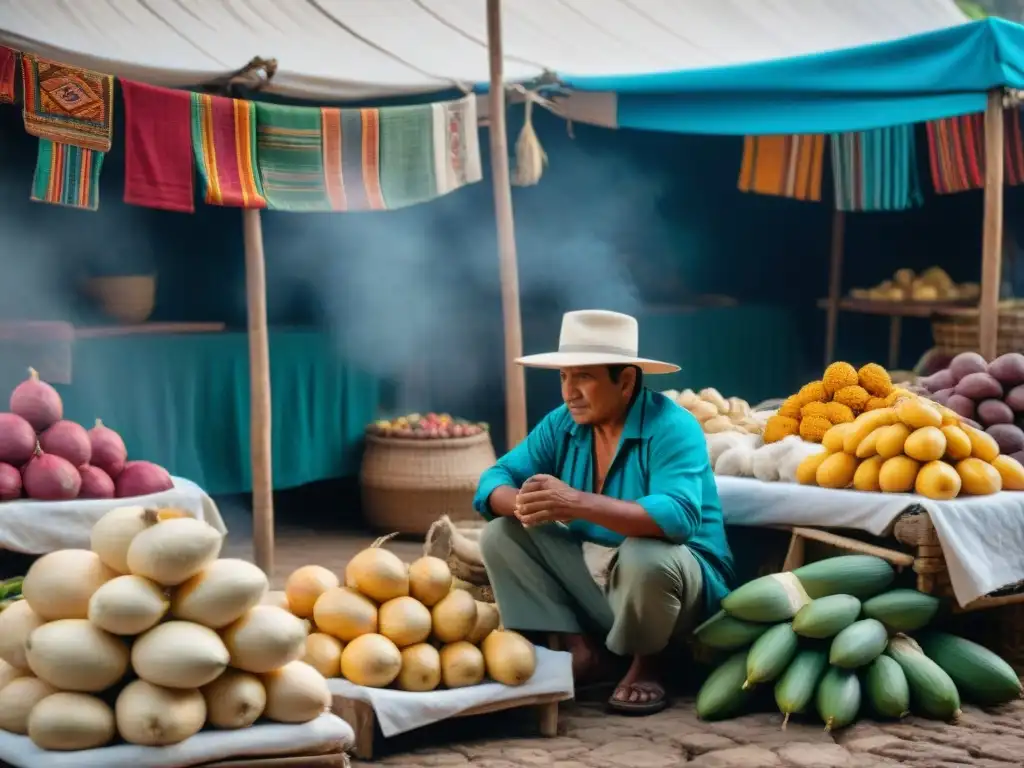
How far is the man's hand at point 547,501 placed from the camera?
4.03 metres

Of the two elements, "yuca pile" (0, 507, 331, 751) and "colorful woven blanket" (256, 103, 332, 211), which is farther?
"colorful woven blanket" (256, 103, 332, 211)

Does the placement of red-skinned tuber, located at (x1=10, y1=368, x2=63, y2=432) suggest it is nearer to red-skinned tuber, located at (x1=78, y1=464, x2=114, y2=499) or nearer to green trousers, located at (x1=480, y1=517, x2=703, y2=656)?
red-skinned tuber, located at (x1=78, y1=464, x2=114, y2=499)

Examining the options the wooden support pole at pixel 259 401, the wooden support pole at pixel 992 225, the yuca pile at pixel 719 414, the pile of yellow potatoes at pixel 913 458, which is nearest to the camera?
the pile of yellow potatoes at pixel 913 458

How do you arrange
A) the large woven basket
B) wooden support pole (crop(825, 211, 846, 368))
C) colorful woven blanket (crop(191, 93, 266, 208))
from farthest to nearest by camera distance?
wooden support pole (crop(825, 211, 846, 368)) → the large woven basket → colorful woven blanket (crop(191, 93, 266, 208))

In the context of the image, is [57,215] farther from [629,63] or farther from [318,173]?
[629,63]

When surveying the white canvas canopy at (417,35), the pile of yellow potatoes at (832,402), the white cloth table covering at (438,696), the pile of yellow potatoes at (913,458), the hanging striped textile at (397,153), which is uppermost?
the white canvas canopy at (417,35)

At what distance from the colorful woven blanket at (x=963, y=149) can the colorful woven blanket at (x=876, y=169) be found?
173mm

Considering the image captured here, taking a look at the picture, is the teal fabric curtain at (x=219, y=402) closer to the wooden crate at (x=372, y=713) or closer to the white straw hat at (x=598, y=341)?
the white straw hat at (x=598, y=341)

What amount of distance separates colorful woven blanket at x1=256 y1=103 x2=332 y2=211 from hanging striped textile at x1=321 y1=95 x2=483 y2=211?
0.16 ft

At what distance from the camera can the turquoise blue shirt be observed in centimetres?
412

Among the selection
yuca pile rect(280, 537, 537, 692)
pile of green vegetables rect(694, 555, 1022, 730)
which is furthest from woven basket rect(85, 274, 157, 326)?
pile of green vegetables rect(694, 555, 1022, 730)

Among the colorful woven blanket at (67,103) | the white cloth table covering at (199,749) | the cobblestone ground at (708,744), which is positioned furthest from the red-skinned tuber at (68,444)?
the white cloth table covering at (199,749)

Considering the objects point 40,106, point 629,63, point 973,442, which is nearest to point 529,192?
point 629,63

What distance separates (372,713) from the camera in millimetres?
3771
